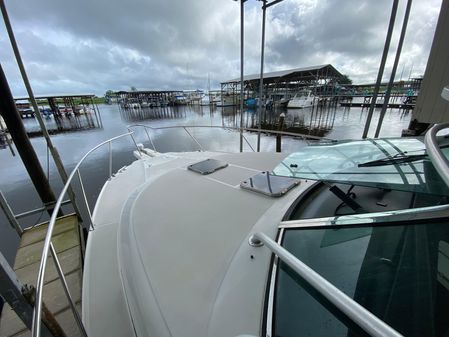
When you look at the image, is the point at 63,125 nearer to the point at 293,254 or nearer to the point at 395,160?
the point at 293,254

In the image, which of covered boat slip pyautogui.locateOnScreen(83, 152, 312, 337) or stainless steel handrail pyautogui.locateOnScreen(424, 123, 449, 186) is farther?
covered boat slip pyautogui.locateOnScreen(83, 152, 312, 337)

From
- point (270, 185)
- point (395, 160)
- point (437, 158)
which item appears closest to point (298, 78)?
point (270, 185)

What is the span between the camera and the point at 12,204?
566 centimetres

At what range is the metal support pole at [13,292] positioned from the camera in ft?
2.79

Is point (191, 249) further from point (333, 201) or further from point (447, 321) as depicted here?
point (447, 321)

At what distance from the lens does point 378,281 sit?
683 millimetres

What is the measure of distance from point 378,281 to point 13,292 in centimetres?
152

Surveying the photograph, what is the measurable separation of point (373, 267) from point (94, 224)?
223 cm

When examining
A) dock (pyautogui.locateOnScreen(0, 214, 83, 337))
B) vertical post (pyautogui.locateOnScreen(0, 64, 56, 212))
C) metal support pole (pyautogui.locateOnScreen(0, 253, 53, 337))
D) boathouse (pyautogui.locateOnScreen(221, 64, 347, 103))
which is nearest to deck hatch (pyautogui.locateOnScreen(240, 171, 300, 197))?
metal support pole (pyautogui.locateOnScreen(0, 253, 53, 337))

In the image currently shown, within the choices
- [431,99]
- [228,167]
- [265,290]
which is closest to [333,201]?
[265,290]

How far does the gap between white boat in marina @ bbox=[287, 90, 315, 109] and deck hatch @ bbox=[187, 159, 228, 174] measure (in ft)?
90.9

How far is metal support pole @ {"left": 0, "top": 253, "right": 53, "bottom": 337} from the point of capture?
85cm

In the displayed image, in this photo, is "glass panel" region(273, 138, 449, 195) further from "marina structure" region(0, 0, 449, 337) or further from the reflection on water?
the reflection on water

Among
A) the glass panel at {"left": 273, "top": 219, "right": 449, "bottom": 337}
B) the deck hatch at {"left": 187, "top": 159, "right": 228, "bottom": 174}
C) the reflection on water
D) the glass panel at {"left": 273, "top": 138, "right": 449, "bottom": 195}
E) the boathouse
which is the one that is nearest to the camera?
the glass panel at {"left": 273, "top": 219, "right": 449, "bottom": 337}
